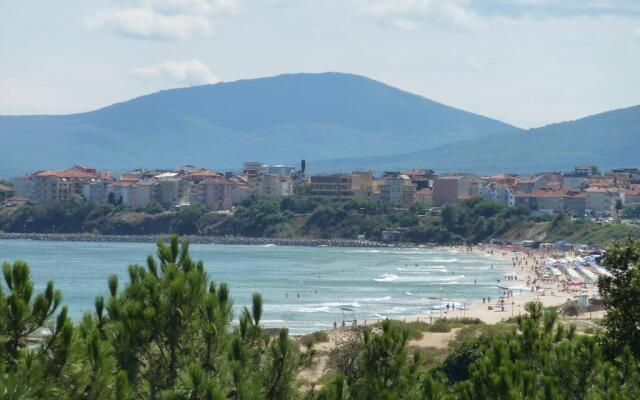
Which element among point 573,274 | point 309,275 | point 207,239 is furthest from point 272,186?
point 573,274

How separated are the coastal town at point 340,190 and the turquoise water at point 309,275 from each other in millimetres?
17773

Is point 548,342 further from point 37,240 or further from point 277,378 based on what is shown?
point 37,240

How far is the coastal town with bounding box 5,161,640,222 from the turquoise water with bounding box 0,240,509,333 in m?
17.8

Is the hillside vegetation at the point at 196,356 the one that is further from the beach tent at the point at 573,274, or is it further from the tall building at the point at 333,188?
the tall building at the point at 333,188

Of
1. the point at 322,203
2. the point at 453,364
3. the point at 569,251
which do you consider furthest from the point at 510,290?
the point at 322,203

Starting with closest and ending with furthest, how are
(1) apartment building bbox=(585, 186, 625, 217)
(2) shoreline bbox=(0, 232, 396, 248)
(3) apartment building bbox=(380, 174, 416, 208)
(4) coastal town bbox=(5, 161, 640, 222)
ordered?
(2) shoreline bbox=(0, 232, 396, 248) < (1) apartment building bbox=(585, 186, 625, 217) < (4) coastal town bbox=(5, 161, 640, 222) < (3) apartment building bbox=(380, 174, 416, 208)

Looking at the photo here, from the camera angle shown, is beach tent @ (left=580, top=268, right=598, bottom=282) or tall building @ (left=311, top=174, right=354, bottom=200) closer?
beach tent @ (left=580, top=268, right=598, bottom=282)

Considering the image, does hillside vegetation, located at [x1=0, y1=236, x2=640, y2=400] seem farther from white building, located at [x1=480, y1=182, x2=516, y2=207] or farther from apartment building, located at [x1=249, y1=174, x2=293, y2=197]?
apartment building, located at [x1=249, y1=174, x2=293, y2=197]

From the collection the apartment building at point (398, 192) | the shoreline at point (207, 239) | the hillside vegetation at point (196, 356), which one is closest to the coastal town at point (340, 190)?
the apartment building at point (398, 192)

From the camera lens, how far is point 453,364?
2128 cm

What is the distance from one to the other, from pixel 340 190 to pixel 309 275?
154 feet

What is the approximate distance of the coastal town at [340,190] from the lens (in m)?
103

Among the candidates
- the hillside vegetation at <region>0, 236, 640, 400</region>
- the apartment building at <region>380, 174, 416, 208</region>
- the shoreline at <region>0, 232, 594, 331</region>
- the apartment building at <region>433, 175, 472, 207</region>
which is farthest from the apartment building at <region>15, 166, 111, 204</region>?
the hillside vegetation at <region>0, 236, 640, 400</region>

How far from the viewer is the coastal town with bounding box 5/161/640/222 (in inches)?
4070
